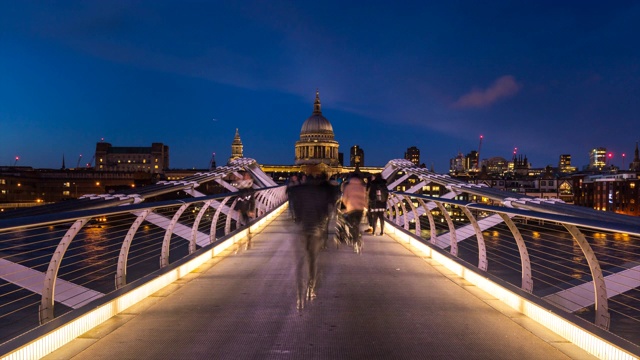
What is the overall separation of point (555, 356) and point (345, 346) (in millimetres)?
1653

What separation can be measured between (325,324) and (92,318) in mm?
2138

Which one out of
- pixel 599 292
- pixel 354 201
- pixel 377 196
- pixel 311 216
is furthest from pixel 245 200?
pixel 599 292

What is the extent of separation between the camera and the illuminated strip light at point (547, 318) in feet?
14.4

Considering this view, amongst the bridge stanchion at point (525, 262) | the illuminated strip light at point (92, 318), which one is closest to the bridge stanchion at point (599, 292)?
the bridge stanchion at point (525, 262)

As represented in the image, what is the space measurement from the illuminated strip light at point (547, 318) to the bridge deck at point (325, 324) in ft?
0.29

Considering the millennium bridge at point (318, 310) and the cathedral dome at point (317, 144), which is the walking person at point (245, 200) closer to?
the millennium bridge at point (318, 310)

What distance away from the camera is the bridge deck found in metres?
4.68

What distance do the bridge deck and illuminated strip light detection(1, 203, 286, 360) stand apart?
9cm

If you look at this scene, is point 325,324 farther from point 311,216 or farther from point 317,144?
point 317,144

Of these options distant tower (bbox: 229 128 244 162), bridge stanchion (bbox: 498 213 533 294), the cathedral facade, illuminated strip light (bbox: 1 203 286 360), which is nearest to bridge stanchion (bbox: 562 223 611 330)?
bridge stanchion (bbox: 498 213 533 294)

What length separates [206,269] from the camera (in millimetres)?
8914

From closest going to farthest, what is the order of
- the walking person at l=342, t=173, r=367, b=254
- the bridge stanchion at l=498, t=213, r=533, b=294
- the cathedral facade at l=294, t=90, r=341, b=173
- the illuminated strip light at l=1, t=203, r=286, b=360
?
the illuminated strip light at l=1, t=203, r=286, b=360 < the bridge stanchion at l=498, t=213, r=533, b=294 < the walking person at l=342, t=173, r=367, b=254 < the cathedral facade at l=294, t=90, r=341, b=173

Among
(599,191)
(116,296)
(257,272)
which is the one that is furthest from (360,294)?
(599,191)

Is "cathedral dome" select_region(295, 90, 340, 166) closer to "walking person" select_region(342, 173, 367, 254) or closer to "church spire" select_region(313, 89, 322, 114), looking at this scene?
"church spire" select_region(313, 89, 322, 114)
